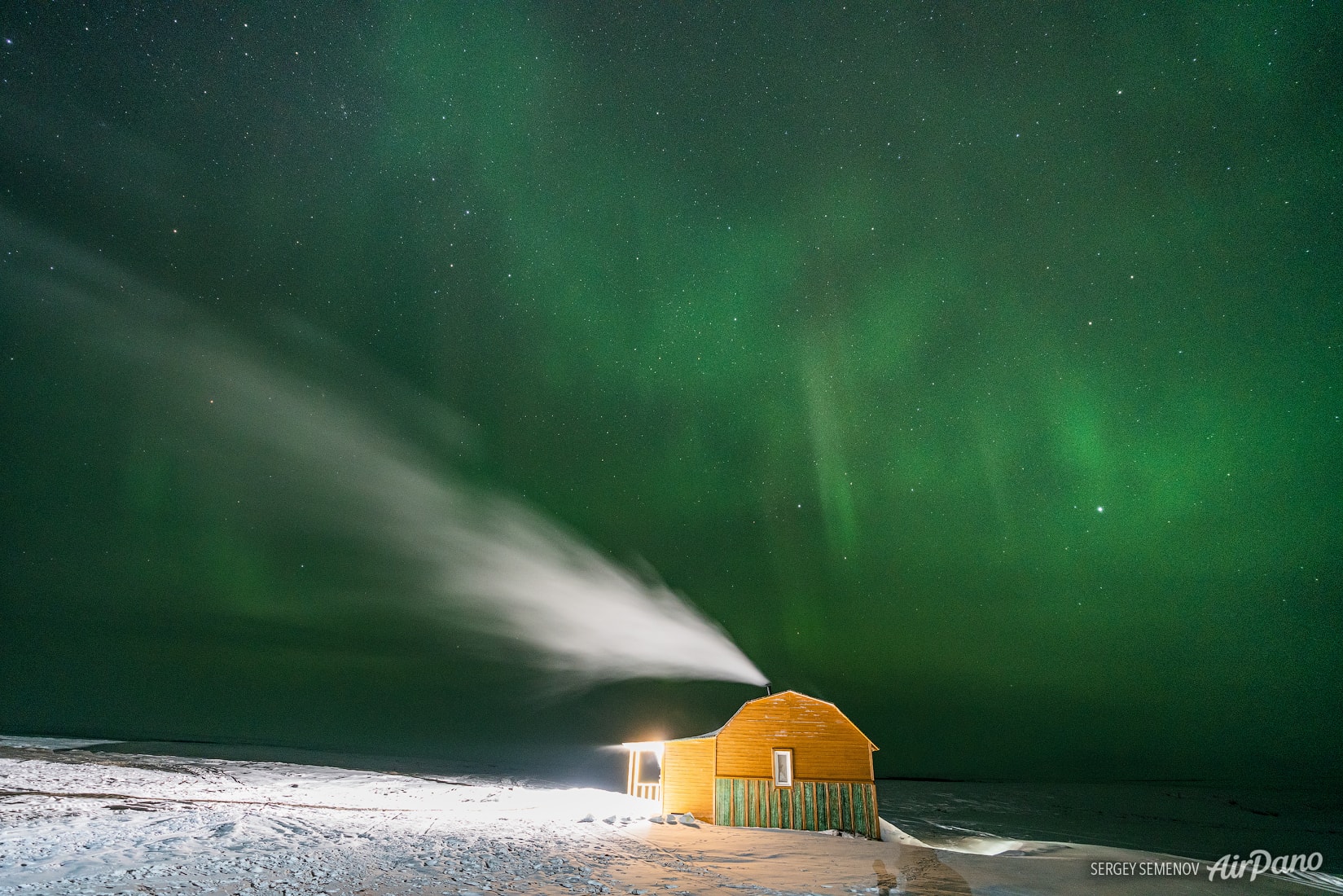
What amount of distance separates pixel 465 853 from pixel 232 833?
470 cm

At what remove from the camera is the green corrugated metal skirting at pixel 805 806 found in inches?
846

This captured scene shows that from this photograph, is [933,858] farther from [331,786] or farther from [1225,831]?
[1225,831]

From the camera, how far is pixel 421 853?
517 inches

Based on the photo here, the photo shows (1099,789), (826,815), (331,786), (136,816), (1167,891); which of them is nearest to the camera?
(136,816)

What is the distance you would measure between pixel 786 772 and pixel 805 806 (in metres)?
1.17

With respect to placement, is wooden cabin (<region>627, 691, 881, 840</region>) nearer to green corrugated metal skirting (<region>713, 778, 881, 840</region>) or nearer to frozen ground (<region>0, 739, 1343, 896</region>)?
green corrugated metal skirting (<region>713, 778, 881, 840</region>)

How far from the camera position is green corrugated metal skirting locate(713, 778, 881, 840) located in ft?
70.5

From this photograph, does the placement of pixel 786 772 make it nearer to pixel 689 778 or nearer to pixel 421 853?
pixel 689 778

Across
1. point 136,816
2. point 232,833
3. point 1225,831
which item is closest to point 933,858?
point 232,833

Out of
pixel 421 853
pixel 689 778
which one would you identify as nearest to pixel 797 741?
pixel 689 778

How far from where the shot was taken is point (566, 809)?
2369 cm

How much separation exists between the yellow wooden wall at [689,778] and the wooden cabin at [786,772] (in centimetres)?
3

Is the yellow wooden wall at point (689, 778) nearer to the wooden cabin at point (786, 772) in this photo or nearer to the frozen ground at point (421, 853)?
the wooden cabin at point (786, 772)

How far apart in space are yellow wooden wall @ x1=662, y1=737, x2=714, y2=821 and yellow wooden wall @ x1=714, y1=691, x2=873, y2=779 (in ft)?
2.15
